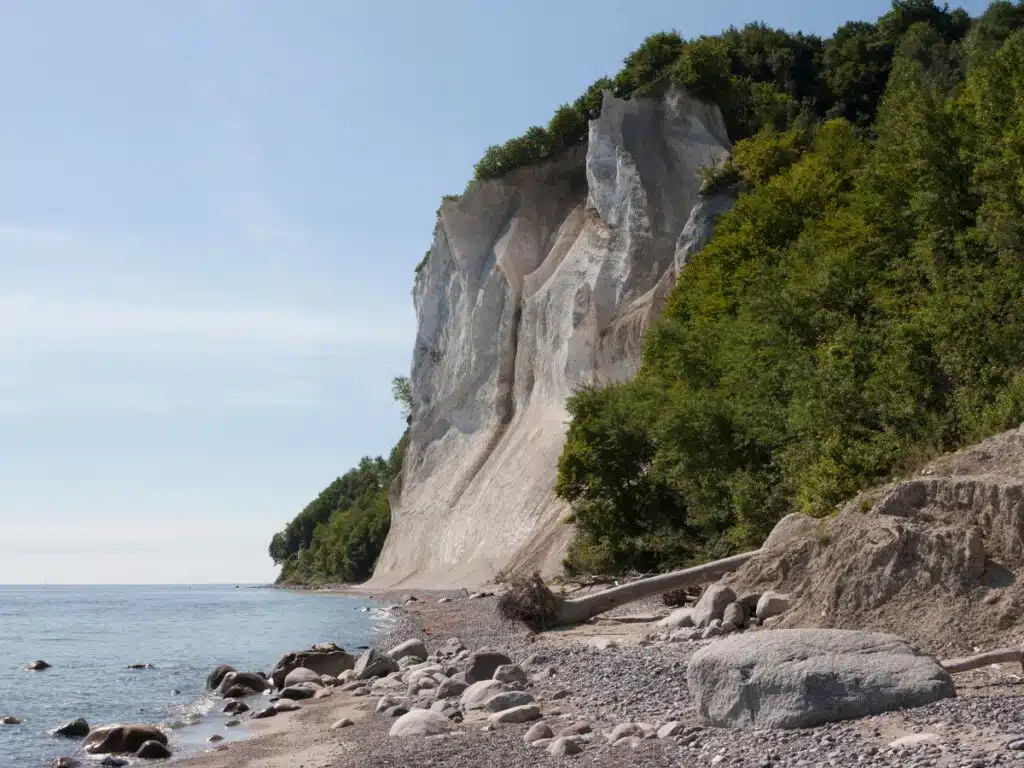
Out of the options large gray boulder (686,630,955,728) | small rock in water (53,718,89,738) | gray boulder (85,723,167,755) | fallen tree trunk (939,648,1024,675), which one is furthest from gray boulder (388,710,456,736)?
small rock in water (53,718,89,738)

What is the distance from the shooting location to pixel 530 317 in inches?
2244

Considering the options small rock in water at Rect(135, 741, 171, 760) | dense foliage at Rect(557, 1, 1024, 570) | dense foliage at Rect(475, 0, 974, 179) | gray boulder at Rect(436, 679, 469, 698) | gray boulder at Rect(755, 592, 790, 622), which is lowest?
small rock in water at Rect(135, 741, 171, 760)

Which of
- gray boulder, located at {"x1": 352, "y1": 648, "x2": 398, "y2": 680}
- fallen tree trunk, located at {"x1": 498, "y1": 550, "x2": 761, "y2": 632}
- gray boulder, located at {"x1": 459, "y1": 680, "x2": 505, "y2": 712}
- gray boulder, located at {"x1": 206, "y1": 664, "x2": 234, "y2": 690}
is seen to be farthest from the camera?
gray boulder, located at {"x1": 206, "y1": 664, "x2": 234, "y2": 690}

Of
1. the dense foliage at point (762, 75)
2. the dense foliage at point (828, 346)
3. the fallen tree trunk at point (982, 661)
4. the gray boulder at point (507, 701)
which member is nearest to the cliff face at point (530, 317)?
the dense foliage at point (762, 75)

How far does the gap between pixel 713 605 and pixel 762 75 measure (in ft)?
183

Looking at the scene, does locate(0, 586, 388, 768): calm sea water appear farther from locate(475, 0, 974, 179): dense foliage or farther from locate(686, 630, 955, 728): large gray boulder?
locate(475, 0, 974, 179): dense foliage

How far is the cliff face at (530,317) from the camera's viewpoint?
49.8 meters

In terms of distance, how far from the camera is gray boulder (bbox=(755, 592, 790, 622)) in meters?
14.4

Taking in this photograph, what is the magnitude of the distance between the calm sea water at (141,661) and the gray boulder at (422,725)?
352cm

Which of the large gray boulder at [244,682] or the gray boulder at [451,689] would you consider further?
the large gray boulder at [244,682]

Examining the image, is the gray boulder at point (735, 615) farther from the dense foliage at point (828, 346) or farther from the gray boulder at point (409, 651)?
the gray boulder at point (409, 651)

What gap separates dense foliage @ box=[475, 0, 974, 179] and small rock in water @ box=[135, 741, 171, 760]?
44482mm

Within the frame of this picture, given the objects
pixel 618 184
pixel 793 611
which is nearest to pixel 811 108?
pixel 618 184

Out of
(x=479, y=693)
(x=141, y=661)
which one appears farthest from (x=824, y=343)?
(x=141, y=661)
